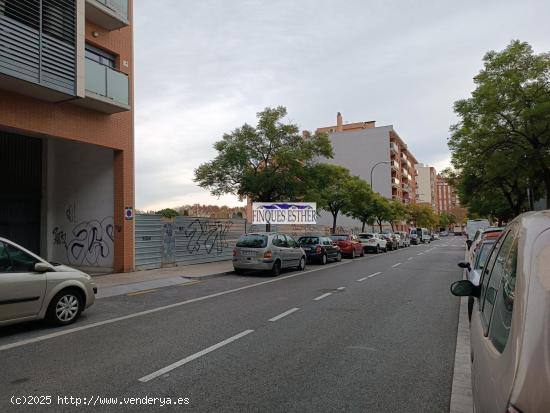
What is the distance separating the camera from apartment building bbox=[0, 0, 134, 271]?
1220 centimetres

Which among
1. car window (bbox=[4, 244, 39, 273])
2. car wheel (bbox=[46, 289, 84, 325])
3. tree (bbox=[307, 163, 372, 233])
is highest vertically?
tree (bbox=[307, 163, 372, 233])

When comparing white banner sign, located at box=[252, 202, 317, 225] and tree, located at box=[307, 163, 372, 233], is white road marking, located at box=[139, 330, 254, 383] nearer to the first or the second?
white banner sign, located at box=[252, 202, 317, 225]

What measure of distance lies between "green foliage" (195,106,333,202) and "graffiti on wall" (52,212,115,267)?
753cm

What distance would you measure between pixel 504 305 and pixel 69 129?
578 inches

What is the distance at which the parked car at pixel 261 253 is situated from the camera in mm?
15797

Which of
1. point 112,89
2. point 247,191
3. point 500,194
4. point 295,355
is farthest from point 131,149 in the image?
point 500,194

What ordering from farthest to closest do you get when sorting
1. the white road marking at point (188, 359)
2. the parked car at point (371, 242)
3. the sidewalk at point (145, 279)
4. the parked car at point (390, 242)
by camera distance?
the parked car at point (390, 242) < the parked car at point (371, 242) < the sidewalk at point (145, 279) < the white road marking at point (188, 359)

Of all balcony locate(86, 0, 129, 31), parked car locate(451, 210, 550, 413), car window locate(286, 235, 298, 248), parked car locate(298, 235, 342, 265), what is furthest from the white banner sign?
parked car locate(451, 210, 550, 413)

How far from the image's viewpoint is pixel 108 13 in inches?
586

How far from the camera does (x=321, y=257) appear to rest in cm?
2167

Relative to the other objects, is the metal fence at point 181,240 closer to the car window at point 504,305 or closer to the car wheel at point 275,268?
the car wheel at point 275,268

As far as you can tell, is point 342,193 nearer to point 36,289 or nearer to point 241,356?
point 36,289

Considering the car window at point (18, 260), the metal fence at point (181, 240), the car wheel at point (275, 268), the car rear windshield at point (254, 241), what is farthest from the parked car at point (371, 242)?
the car window at point (18, 260)

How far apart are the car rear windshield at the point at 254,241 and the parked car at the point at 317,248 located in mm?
5856
